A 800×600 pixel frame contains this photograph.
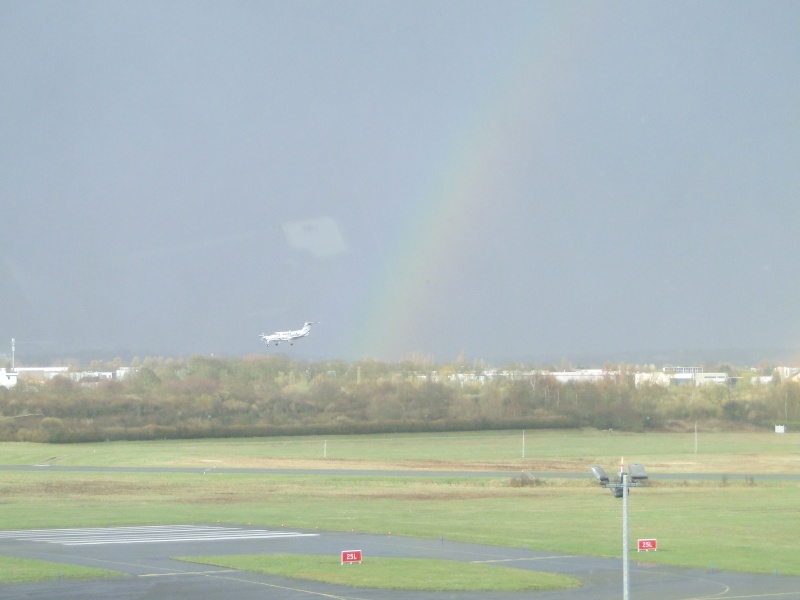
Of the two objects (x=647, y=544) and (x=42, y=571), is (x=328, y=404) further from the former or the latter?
(x=42, y=571)

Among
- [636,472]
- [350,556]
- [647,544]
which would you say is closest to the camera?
[636,472]

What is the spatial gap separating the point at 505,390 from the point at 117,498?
96.4m

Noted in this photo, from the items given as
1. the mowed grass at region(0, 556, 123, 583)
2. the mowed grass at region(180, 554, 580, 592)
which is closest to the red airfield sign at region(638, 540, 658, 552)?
the mowed grass at region(180, 554, 580, 592)

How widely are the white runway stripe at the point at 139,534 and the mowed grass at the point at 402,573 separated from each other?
220 inches

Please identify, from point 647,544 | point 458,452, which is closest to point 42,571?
point 647,544

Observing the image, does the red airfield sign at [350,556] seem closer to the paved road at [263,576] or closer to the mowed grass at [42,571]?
the paved road at [263,576]

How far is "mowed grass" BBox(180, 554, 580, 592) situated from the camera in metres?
25.5

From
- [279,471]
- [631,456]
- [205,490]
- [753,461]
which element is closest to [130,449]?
[279,471]

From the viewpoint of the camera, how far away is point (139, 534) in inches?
1446

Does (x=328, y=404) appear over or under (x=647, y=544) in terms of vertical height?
over

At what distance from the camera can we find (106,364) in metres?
169

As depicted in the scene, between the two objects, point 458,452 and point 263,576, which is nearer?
point 263,576

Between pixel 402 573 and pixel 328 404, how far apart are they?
108 metres

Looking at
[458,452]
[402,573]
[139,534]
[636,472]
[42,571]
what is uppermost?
[636,472]
